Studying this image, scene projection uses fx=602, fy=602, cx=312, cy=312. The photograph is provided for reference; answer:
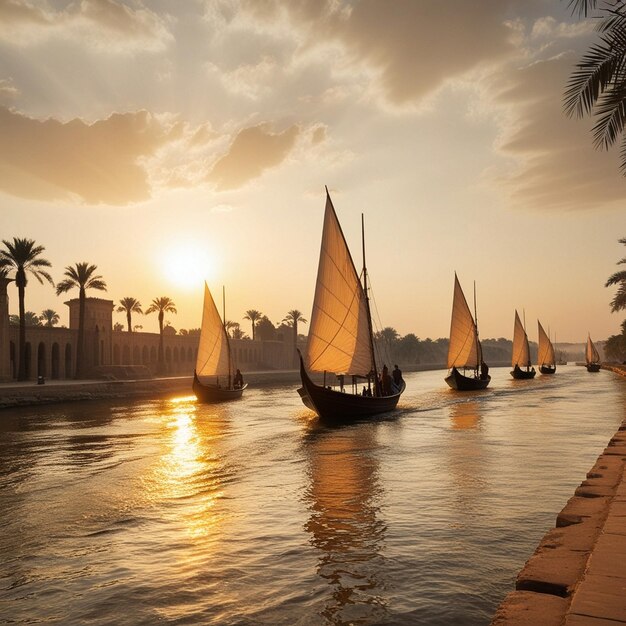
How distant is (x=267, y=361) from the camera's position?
99.3 meters

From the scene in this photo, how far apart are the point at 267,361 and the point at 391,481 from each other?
8746 centimetres

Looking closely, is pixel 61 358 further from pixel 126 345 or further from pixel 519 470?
pixel 519 470

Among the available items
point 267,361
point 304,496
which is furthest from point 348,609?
point 267,361

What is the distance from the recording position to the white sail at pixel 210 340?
40.4 metres

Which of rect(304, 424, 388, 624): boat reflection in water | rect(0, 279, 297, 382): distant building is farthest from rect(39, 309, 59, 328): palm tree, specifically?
rect(304, 424, 388, 624): boat reflection in water

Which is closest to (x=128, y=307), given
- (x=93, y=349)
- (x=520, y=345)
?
(x=93, y=349)

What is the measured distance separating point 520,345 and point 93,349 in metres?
47.7

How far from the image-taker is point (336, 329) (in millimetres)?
24750

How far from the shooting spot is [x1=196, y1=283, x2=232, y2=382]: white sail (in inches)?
1591

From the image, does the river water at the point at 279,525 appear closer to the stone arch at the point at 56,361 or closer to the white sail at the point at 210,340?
the white sail at the point at 210,340

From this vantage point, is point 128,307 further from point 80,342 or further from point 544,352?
point 544,352

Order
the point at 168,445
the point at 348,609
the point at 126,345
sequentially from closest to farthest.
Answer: the point at 348,609, the point at 168,445, the point at 126,345

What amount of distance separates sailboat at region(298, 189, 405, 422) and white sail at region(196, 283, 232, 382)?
15.1 m

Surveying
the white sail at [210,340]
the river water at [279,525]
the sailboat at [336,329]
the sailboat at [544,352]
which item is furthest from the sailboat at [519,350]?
the river water at [279,525]
